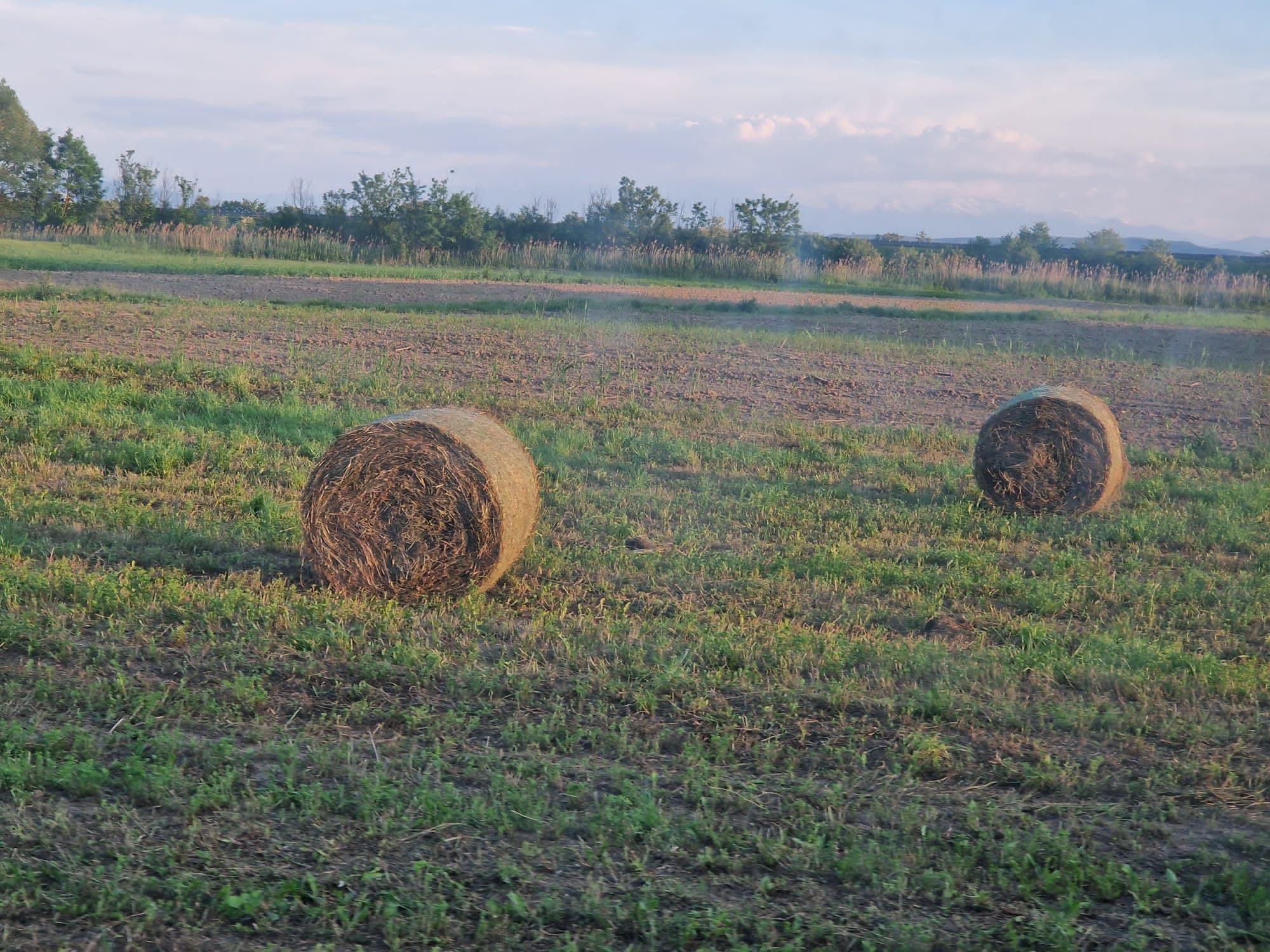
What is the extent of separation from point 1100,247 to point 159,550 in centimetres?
5352

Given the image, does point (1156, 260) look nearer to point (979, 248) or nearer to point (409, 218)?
point (979, 248)

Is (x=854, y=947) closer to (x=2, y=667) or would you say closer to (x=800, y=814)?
(x=800, y=814)

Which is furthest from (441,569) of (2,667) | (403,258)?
(403,258)

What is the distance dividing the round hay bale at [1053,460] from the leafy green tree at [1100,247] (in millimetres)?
43197

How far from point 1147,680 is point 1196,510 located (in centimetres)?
491

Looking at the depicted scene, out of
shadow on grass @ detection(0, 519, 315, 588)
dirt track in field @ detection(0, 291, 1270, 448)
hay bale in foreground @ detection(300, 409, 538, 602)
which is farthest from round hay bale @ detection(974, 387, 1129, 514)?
shadow on grass @ detection(0, 519, 315, 588)

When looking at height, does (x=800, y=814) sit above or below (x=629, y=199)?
below

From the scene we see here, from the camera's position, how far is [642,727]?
16.9ft

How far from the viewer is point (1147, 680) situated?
5781mm

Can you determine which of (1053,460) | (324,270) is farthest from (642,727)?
(324,270)

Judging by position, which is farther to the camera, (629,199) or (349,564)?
(629,199)

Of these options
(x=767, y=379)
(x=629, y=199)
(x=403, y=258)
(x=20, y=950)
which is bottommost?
(x=20, y=950)

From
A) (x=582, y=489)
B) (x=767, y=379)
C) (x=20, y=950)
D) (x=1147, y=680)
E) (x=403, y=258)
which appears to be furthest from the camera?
(x=403, y=258)

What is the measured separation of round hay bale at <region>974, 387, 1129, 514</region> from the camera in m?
9.98
